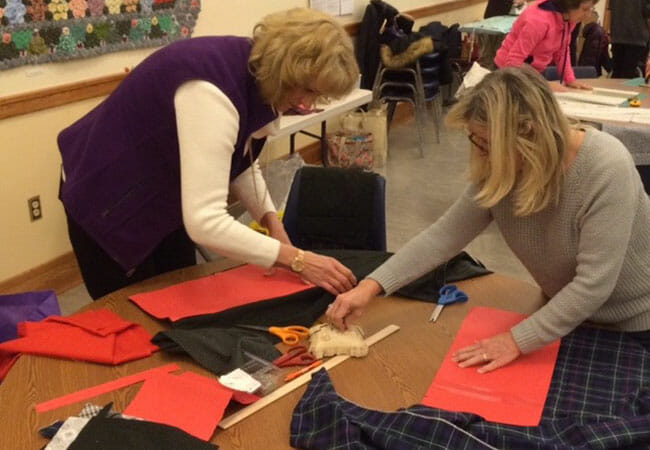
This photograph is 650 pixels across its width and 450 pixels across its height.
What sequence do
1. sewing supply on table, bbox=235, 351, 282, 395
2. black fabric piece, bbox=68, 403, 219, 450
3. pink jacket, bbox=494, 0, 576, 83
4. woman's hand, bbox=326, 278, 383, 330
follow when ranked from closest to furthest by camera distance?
black fabric piece, bbox=68, 403, 219, 450
sewing supply on table, bbox=235, 351, 282, 395
woman's hand, bbox=326, 278, 383, 330
pink jacket, bbox=494, 0, 576, 83

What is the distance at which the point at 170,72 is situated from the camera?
5.16 feet

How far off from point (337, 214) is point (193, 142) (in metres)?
0.90

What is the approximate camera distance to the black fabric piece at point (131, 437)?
1.13 meters

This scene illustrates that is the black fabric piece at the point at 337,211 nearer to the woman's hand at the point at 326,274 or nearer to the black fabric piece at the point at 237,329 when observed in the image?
the black fabric piece at the point at 237,329

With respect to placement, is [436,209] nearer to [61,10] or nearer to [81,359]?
[61,10]

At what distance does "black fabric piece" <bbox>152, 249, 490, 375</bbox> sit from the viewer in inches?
57.5

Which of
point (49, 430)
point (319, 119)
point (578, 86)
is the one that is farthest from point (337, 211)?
point (578, 86)

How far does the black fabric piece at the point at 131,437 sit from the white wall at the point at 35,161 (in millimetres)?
2148

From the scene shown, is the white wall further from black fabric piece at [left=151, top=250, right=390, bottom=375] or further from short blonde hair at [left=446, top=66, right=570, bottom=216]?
short blonde hair at [left=446, top=66, right=570, bottom=216]

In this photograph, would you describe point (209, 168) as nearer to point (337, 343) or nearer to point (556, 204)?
point (337, 343)

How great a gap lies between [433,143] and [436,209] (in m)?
1.58

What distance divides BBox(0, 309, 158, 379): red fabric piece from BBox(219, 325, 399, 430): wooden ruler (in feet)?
0.96

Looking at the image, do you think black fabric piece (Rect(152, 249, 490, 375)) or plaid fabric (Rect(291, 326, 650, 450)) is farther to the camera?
black fabric piece (Rect(152, 249, 490, 375))

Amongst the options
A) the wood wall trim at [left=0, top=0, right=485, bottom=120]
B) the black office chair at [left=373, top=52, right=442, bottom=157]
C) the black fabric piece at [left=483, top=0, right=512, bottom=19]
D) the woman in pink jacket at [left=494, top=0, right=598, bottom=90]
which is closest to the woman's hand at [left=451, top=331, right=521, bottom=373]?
the wood wall trim at [left=0, top=0, right=485, bottom=120]
